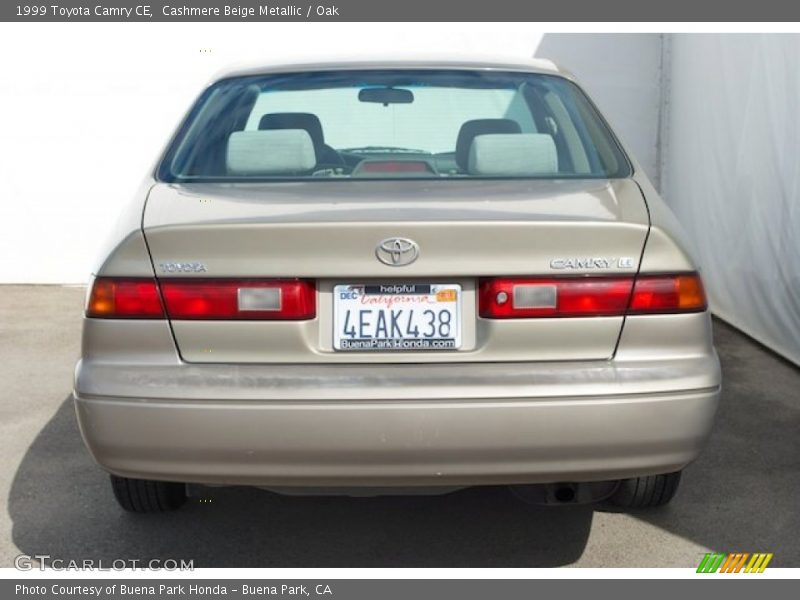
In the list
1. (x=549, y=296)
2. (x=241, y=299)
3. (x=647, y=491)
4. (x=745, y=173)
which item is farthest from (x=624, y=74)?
(x=241, y=299)

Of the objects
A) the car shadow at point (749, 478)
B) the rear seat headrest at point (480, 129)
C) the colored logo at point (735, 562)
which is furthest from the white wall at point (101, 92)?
the colored logo at point (735, 562)

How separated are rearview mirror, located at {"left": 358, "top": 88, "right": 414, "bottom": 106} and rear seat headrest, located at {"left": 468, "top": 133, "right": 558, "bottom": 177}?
585 mm

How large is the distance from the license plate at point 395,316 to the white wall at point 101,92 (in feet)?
21.2

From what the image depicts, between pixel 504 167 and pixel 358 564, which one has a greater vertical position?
pixel 504 167

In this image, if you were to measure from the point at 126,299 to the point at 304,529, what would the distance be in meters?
1.15

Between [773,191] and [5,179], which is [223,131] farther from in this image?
[5,179]

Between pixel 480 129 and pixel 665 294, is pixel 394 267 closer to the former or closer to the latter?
pixel 665 294

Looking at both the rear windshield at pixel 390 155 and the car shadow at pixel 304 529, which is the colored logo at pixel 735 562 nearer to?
the car shadow at pixel 304 529

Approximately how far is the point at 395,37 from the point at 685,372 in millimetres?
6576

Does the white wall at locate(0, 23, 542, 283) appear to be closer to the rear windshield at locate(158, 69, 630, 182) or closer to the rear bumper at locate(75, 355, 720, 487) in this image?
the rear windshield at locate(158, 69, 630, 182)

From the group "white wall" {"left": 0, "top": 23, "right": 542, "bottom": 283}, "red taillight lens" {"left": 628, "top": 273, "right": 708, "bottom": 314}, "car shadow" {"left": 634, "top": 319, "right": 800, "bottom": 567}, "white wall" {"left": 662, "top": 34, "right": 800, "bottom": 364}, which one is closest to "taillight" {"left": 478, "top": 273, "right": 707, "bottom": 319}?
"red taillight lens" {"left": 628, "top": 273, "right": 708, "bottom": 314}

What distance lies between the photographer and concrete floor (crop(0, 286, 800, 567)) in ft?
10.8
